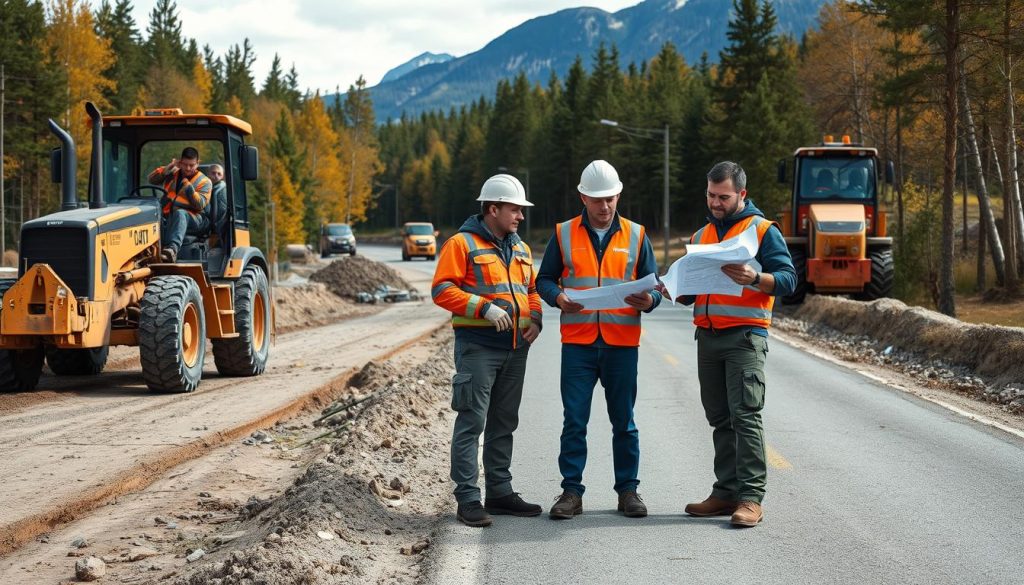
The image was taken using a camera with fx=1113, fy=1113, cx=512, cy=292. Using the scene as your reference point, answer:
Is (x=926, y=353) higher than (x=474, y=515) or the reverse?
the reverse

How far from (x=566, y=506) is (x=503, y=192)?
76.8 inches

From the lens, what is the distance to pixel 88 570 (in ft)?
19.1

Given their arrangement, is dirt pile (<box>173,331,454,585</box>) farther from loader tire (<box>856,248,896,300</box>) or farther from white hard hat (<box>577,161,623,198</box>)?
loader tire (<box>856,248,896,300</box>)

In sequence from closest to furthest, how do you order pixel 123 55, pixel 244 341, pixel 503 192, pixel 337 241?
1. pixel 503 192
2. pixel 244 341
3. pixel 337 241
4. pixel 123 55

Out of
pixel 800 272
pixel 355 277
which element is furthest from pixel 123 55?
pixel 800 272

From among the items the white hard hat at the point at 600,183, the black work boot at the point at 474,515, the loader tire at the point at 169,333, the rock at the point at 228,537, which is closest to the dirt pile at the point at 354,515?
the rock at the point at 228,537

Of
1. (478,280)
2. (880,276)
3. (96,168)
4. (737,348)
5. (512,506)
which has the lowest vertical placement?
(512,506)

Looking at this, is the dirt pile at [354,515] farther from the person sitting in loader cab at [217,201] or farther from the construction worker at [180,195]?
the person sitting in loader cab at [217,201]

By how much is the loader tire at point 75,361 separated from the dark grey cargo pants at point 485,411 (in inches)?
356

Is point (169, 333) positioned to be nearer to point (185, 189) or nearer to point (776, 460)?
point (185, 189)

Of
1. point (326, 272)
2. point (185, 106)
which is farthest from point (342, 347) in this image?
point (185, 106)

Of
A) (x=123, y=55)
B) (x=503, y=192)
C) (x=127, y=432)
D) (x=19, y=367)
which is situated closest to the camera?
(x=503, y=192)

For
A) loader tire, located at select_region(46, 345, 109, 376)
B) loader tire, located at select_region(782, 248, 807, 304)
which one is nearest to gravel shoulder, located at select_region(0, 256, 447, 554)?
loader tire, located at select_region(46, 345, 109, 376)

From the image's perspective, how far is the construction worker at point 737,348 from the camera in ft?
22.0
